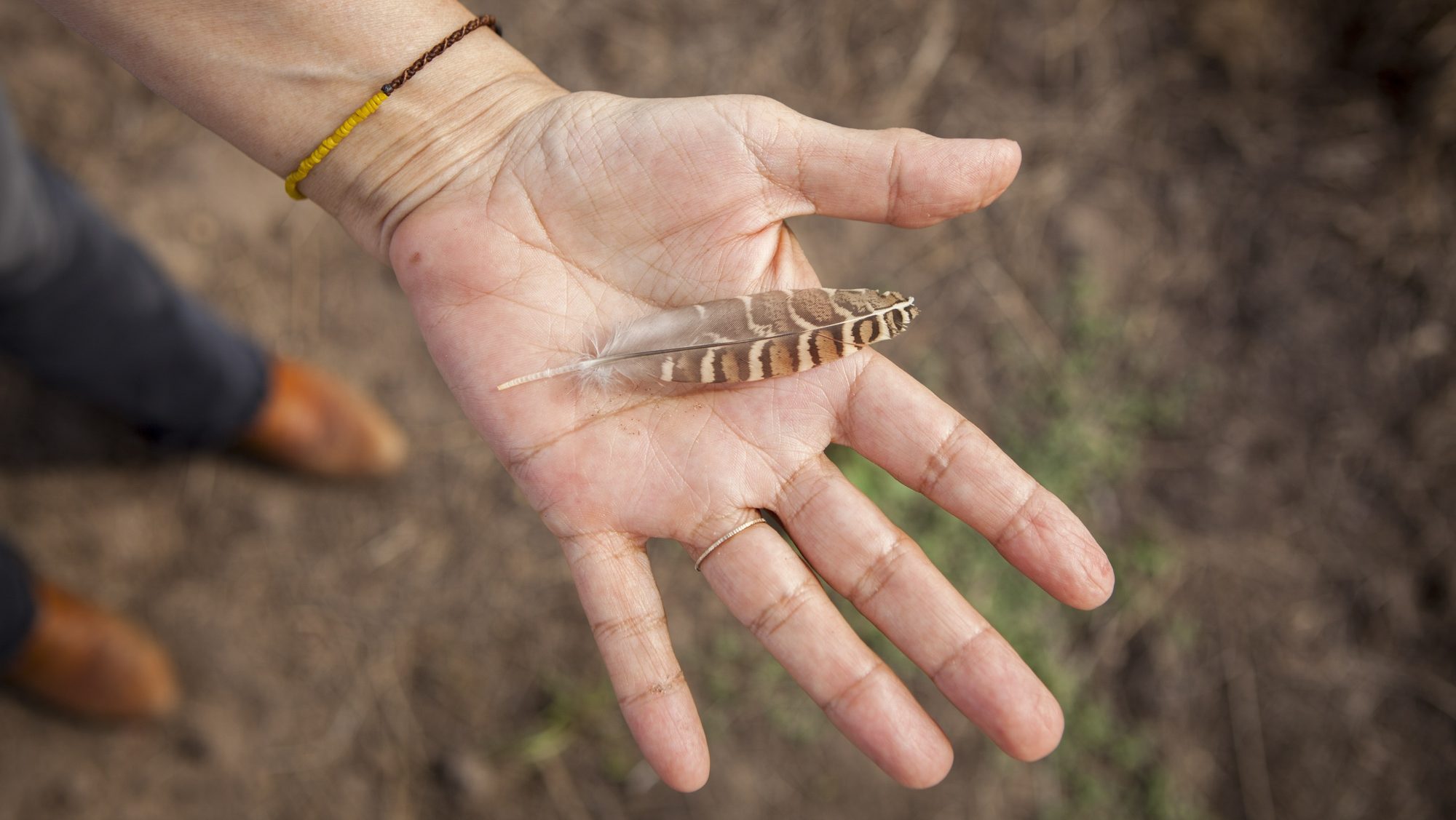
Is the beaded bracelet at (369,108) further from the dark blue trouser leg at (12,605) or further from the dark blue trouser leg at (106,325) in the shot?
the dark blue trouser leg at (12,605)

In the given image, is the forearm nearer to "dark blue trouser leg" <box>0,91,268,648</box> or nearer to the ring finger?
"dark blue trouser leg" <box>0,91,268,648</box>

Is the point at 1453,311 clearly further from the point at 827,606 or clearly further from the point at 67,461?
the point at 67,461

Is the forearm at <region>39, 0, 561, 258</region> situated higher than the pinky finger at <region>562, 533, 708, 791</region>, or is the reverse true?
the forearm at <region>39, 0, 561, 258</region>

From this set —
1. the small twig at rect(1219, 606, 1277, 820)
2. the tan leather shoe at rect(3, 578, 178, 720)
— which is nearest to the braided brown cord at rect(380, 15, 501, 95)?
the tan leather shoe at rect(3, 578, 178, 720)

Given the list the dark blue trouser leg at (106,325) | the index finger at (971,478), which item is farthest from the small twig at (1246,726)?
the dark blue trouser leg at (106,325)

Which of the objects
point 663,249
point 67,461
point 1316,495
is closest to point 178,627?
point 67,461

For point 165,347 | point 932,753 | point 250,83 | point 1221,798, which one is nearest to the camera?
point 932,753
